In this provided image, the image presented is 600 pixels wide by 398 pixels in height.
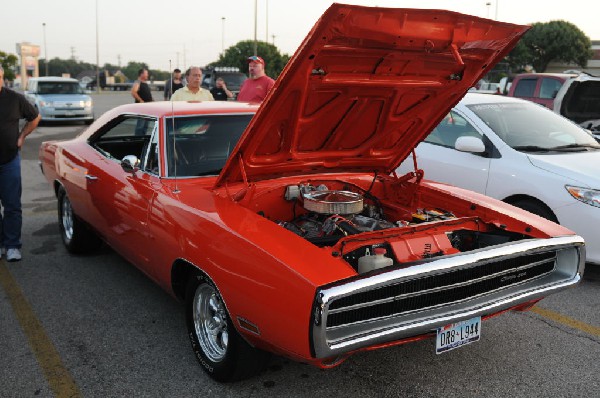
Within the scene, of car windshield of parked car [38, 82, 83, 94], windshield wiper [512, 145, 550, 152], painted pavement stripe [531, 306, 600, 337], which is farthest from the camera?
car windshield of parked car [38, 82, 83, 94]

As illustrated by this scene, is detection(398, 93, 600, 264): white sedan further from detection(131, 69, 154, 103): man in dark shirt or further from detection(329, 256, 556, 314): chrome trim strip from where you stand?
detection(131, 69, 154, 103): man in dark shirt

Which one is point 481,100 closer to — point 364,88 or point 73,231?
point 364,88

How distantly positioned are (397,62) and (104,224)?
2.54m

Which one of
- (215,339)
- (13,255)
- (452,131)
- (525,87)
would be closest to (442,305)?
(215,339)

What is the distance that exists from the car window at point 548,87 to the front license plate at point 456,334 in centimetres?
835

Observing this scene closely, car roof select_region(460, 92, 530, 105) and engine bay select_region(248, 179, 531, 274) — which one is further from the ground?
car roof select_region(460, 92, 530, 105)

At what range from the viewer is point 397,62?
3246mm

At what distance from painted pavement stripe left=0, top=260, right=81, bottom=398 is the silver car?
13.8 m

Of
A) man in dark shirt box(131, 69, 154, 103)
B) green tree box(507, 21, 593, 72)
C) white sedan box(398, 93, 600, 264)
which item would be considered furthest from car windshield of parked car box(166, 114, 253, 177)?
green tree box(507, 21, 593, 72)

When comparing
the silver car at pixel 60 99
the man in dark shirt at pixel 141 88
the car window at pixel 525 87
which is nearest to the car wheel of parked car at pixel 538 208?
the car window at pixel 525 87

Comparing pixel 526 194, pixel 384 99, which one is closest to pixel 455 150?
pixel 526 194

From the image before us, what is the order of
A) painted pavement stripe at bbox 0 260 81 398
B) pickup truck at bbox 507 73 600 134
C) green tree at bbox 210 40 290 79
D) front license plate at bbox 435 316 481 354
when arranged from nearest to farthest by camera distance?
front license plate at bbox 435 316 481 354, painted pavement stripe at bbox 0 260 81 398, pickup truck at bbox 507 73 600 134, green tree at bbox 210 40 290 79

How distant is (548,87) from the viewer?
33.6 feet

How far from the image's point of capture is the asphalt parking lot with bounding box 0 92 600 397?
3062 millimetres
